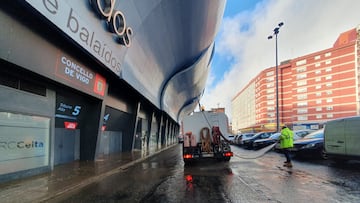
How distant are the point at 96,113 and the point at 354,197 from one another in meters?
12.1

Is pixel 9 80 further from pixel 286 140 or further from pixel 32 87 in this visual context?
pixel 286 140

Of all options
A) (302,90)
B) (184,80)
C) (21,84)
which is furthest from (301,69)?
(21,84)

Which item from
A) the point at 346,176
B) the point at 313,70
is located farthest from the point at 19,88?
the point at 313,70

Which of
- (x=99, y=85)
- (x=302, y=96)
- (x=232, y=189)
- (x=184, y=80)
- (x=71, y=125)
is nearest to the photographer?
(x=232, y=189)

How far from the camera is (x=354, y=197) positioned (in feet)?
19.4

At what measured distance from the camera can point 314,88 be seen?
9362 cm

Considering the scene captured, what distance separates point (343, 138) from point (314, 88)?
92.4 m

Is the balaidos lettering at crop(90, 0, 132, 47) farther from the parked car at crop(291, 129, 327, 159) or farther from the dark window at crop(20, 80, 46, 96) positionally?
the parked car at crop(291, 129, 327, 159)

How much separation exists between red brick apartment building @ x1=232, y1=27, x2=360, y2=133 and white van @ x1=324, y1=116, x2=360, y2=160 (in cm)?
6744

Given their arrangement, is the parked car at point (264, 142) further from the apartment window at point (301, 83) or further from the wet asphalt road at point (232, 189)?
the apartment window at point (301, 83)

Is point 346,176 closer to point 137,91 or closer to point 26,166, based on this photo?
point 26,166

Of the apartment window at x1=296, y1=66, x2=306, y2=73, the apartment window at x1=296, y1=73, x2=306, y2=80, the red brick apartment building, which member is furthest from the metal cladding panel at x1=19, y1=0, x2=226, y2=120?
the apartment window at x1=296, y1=66, x2=306, y2=73

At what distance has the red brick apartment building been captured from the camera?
83.8 metres

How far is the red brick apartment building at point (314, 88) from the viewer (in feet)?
275
